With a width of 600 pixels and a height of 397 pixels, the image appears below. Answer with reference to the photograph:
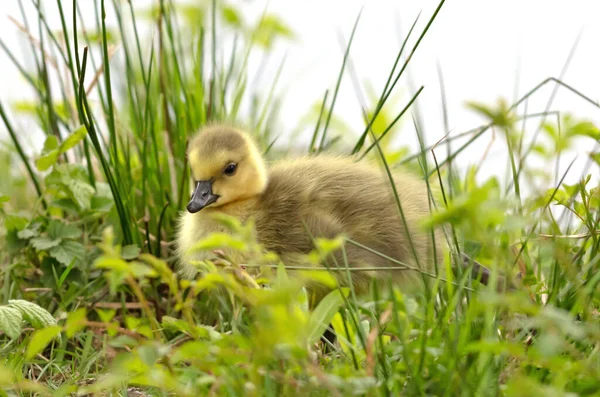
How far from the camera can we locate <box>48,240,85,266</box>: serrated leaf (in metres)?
2.87

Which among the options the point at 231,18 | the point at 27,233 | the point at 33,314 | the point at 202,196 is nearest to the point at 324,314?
the point at 33,314

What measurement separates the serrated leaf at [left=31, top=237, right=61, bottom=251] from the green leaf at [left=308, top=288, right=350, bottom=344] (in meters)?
1.28

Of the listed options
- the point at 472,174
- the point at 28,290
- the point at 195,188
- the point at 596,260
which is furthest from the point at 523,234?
the point at 28,290

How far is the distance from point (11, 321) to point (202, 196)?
2.84ft

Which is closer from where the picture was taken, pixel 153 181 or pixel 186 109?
pixel 153 181

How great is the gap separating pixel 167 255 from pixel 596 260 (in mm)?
1634

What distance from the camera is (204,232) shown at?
289 cm

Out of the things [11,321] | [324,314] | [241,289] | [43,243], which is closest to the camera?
[241,289]

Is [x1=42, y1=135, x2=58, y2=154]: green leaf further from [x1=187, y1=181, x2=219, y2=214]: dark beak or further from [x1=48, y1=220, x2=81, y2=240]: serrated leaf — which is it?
[x1=187, y1=181, x2=219, y2=214]: dark beak

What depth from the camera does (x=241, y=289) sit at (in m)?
1.70

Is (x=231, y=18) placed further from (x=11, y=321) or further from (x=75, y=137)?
(x=11, y=321)

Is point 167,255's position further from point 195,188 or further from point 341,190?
point 341,190

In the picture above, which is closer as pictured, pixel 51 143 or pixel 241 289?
pixel 241 289

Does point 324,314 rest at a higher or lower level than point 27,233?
higher
